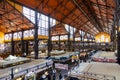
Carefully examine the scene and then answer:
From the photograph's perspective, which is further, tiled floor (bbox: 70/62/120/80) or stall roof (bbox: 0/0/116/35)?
stall roof (bbox: 0/0/116/35)

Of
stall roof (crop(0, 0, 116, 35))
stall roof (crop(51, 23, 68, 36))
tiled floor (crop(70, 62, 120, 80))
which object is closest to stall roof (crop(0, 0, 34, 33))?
stall roof (crop(0, 0, 116, 35))

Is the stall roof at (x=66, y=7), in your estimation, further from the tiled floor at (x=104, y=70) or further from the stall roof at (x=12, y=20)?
the tiled floor at (x=104, y=70)

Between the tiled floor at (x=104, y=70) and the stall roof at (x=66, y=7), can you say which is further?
the stall roof at (x=66, y=7)

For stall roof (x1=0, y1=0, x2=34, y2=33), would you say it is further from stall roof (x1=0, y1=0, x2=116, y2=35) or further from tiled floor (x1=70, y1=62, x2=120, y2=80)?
tiled floor (x1=70, y1=62, x2=120, y2=80)

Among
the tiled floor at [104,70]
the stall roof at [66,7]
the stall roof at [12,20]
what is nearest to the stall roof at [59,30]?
the stall roof at [66,7]

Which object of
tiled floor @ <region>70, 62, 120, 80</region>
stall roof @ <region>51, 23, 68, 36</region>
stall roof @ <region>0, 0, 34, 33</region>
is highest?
stall roof @ <region>0, 0, 34, 33</region>

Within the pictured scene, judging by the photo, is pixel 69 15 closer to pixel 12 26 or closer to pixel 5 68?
pixel 12 26

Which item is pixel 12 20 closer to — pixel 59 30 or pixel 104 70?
pixel 59 30

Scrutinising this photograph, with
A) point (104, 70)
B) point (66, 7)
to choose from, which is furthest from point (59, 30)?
point (104, 70)

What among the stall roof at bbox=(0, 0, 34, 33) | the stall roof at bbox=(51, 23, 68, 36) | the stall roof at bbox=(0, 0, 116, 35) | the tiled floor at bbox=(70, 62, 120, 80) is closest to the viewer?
the tiled floor at bbox=(70, 62, 120, 80)

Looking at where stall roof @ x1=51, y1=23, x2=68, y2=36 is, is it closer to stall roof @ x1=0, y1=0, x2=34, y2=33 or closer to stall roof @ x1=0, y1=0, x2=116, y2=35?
stall roof @ x1=0, y1=0, x2=116, y2=35

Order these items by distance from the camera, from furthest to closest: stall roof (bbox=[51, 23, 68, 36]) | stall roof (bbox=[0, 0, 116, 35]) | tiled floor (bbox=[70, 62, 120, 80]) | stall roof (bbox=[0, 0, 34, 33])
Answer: stall roof (bbox=[51, 23, 68, 36]), stall roof (bbox=[0, 0, 34, 33]), stall roof (bbox=[0, 0, 116, 35]), tiled floor (bbox=[70, 62, 120, 80])

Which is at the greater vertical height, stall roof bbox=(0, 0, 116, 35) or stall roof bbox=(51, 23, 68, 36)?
stall roof bbox=(0, 0, 116, 35)

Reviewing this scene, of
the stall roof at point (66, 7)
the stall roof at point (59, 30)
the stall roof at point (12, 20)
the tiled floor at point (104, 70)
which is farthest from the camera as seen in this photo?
the stall roof at point (59, 30)
